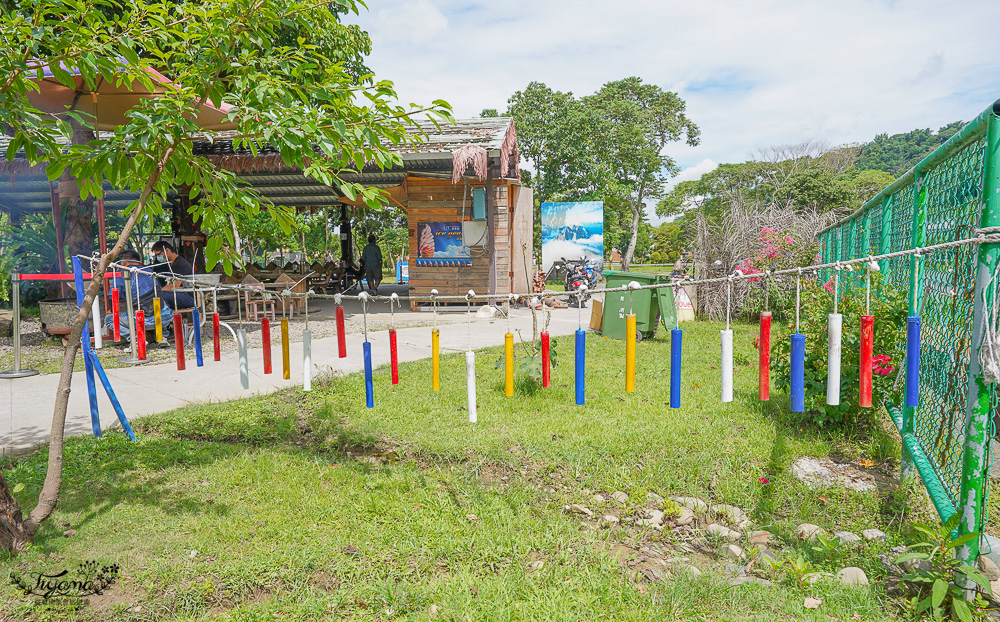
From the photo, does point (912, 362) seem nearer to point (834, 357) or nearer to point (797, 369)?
point (834, 357)

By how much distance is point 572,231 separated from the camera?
20.5 metres

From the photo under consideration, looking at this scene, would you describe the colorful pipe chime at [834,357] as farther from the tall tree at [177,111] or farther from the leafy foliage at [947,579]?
the tall tree at [177,111]

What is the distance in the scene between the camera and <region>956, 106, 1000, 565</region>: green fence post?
2211 mm

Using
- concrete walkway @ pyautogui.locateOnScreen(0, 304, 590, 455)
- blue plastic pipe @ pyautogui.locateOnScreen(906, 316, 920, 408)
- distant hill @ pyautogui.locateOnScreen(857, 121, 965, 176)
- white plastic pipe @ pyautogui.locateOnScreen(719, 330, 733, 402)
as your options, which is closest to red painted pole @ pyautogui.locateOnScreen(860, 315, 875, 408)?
blue plastic pipe @ pyautogui.locateOnScreen(906, 316, 920, 408)

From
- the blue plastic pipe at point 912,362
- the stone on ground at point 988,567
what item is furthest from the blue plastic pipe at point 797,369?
the stone on ground at point 988,567

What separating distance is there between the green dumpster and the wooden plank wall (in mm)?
4399

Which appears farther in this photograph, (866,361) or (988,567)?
(988,567)

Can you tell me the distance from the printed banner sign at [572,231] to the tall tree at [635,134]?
311 inches

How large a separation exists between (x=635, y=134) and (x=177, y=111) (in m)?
28.6

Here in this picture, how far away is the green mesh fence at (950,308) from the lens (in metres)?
2.30

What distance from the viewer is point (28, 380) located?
6.65 m

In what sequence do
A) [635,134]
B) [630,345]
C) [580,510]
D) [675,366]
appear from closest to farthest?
[675,366]
[630,345]
[580,510]
[635,134]

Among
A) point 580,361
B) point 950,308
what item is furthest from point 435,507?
point 950,308

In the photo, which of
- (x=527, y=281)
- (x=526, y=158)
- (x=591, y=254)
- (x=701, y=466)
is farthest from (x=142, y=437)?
(x=526, y=158)
